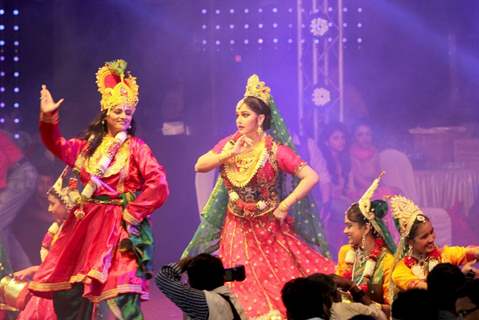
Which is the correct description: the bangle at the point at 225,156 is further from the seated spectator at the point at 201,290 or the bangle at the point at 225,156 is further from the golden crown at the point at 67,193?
the seated spectator at the point at 201,290

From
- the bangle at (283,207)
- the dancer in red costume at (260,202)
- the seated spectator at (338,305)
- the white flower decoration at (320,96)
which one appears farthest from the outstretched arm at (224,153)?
the white flower decoration at (320,96)

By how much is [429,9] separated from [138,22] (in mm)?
3444

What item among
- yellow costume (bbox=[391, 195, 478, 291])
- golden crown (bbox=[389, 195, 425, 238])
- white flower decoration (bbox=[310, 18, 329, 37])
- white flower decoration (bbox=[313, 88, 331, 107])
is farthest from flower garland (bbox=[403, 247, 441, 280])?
white flower decoration (bbox=[310, 18, 329, 37])

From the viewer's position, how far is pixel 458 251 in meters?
6.81

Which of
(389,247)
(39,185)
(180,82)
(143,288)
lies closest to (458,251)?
(389,247)

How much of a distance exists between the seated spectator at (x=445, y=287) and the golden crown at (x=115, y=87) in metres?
2.84

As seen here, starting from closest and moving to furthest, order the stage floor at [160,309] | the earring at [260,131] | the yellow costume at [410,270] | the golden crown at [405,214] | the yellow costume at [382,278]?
the yellow costume at [410,270]
the golden crown at [405,214]
the yellow costume at [382,278]
the earring at [260,131]
the stage floor at [160,309]

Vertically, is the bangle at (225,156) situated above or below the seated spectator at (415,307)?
above

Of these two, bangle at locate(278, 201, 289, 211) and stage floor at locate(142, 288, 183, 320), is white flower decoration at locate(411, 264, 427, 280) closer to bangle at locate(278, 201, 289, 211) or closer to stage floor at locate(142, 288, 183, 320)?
bangle at locate(278, 201, 289, 211)

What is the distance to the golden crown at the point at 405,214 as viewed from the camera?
6.84 meters

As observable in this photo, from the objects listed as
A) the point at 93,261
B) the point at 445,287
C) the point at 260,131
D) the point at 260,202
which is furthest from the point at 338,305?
the point at 260,131

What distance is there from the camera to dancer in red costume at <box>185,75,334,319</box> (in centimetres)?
816

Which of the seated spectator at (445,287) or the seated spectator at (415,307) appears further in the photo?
the seated spectator at (445,287)

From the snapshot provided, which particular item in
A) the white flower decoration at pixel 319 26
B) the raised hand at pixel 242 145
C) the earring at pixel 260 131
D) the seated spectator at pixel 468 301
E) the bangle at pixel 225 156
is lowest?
the seated spectator at pixel 468 301
